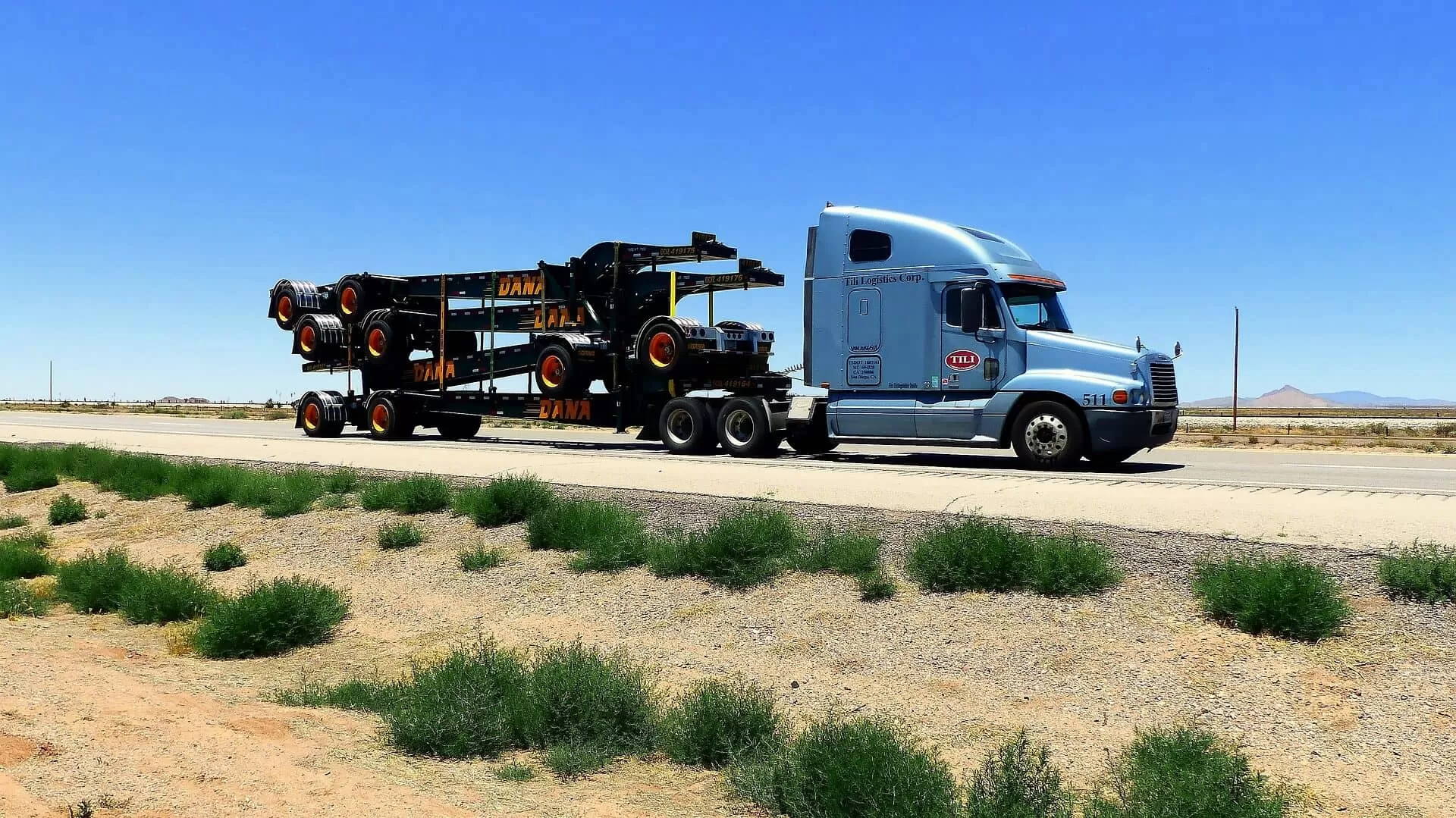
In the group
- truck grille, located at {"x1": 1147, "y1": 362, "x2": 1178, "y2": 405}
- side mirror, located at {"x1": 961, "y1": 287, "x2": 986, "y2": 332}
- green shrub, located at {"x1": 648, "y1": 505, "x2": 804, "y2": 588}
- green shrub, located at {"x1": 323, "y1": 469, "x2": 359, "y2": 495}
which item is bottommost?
green shrub, located at {"x1": 648, "y1": 505, "x2": 804, "y2": 588}

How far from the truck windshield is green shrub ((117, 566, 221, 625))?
11843mm

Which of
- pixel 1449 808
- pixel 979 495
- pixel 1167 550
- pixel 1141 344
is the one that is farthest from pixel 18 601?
pixel 1141 344

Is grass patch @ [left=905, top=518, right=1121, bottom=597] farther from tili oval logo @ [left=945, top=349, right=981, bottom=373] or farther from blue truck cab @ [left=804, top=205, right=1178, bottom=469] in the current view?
tili oval logo @ [left=945, top=349, right=981, bottom=373]

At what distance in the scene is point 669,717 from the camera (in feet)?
23.3

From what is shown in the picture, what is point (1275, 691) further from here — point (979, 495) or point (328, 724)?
point (328, 724)

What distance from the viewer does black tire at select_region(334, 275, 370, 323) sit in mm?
27234

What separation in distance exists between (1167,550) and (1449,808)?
11.9 feet

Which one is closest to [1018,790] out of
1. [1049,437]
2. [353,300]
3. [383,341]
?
[1049,437]

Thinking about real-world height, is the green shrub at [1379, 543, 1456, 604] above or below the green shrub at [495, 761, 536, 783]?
above

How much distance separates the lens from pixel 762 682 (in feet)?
26.3

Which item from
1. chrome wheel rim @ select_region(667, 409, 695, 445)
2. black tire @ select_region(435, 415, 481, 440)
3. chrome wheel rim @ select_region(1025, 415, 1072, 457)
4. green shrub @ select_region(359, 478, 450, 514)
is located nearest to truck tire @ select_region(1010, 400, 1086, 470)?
chrome wheel rim @ select_region(1025, 415, 1072, 457)

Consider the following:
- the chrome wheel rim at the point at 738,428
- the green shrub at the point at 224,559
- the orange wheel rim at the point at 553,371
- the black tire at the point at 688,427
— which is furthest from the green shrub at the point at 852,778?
the orange wheel rim at the point at 553,371

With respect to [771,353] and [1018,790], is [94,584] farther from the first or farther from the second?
[771,353]

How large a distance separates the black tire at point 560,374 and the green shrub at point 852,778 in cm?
1685
